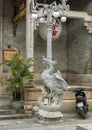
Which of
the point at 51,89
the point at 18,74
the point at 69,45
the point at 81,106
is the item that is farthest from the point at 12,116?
the point at 69,45

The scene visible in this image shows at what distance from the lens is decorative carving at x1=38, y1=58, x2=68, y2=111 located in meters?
11.8

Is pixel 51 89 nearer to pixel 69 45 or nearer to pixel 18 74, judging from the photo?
pixel 18 74

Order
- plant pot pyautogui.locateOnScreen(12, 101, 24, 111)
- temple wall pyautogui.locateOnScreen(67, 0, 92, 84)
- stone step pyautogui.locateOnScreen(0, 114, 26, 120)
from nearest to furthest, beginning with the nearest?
stone step pyautogui.locateOnScreen(0, 114, 26, 120) → plant pot pyautogui.locateOnScreen(12, 101, 24, 111) → temple wall pyautogui.locateOnScreen(67, 0, 92, 84)

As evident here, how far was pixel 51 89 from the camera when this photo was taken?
38.8ft

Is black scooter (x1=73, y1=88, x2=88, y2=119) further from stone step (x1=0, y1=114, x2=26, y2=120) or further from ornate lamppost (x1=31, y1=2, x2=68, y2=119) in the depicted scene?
stone step (x1=0, y1=114, x2=26, y2=120)

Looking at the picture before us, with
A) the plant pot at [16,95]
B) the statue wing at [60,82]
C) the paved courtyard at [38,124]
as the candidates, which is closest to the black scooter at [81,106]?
the paved courtyard at [38,124]

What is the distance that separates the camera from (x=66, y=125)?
1161 centimetres

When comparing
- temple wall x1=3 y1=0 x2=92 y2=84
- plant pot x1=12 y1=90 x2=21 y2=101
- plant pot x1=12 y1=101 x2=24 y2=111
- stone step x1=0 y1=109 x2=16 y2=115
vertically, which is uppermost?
temple wall x1=3 y1=0 x2=92 y2=84

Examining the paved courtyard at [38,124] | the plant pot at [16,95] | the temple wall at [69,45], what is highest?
the temple wall at [69,45]

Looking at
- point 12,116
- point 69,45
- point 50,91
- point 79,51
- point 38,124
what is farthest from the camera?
point 69,45

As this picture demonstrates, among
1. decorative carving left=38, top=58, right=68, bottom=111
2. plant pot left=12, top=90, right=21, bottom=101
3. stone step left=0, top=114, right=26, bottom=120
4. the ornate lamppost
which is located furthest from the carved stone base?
plant pot left=12, top=90, right=21, bottom=101

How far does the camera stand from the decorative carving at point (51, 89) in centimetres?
1178

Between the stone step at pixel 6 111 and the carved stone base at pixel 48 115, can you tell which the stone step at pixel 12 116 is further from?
the carved stone base at pixel 48 115

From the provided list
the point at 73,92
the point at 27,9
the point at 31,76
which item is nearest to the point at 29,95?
the point at 31,76
